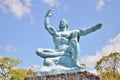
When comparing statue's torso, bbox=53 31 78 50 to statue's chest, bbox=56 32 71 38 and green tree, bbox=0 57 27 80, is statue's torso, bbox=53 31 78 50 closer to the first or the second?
statue's chest, bbox=56 32 71 38

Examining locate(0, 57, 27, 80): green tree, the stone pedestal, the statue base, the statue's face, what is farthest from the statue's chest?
locate(0, 57, 27, 80): green tree

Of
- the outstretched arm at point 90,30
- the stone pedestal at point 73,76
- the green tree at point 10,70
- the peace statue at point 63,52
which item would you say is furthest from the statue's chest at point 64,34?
the green tree at point 10,70

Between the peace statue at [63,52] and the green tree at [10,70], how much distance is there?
13692 mm

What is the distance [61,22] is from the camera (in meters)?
11.5

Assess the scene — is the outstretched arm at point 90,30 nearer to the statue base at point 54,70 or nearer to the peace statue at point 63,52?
the peace statue at point 63,52

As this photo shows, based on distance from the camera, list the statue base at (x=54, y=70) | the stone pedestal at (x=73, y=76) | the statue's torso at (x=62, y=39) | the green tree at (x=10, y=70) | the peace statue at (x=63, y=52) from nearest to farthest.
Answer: the stone pedestal at (x=73, y=76), the statue base at (x=54, y=70), the peace statue at (x=63, y=52), the statue's torso at (x=62, y=39), the green tree at (x=10, y=70)

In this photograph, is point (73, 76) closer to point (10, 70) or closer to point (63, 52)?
point (63, 52)

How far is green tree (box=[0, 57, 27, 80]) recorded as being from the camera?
966 inches

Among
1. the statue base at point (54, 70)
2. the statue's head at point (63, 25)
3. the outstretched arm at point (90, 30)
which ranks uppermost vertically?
the statue's head at point (63, 25)

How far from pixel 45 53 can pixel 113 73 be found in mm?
15218

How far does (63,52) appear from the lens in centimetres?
1077

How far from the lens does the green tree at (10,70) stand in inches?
966

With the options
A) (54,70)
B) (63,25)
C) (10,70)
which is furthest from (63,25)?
(10,70)

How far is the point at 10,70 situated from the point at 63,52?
14.6 metres
